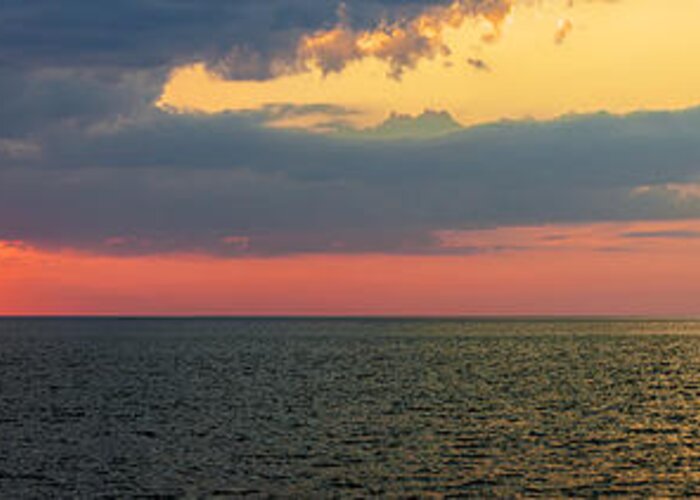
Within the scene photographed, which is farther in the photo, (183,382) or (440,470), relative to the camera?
(183,382)

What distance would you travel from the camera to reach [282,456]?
58.4 m

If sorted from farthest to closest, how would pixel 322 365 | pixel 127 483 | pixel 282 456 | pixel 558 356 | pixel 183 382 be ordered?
pixel 558 356 < pixel 322 365 < pixel 183 382 < pixel 282 456 < pixel 127 483

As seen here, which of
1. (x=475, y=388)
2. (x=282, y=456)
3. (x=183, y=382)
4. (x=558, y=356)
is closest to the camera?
(x=282, y=456)

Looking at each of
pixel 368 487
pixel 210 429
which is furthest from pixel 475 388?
pixel 368 487

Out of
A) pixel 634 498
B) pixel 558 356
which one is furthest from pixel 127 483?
pixel 558 356

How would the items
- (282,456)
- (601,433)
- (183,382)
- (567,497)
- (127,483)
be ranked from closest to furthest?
(567,497) → (127,483) → (282,456) → (601,433) → (183,382)

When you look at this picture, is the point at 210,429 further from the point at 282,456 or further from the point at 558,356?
the point at 558,356

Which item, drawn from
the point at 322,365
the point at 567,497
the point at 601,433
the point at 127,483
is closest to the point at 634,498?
the point at 567,497

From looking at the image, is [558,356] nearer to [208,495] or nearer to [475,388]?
[475,388]

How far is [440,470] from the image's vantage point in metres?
53.6

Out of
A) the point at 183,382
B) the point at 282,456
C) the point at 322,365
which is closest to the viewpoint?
the point at 282,456

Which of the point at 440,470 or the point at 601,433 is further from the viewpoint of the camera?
the point at 601,433

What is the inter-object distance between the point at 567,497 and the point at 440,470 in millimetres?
8605

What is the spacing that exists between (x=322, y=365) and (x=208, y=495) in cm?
10337
